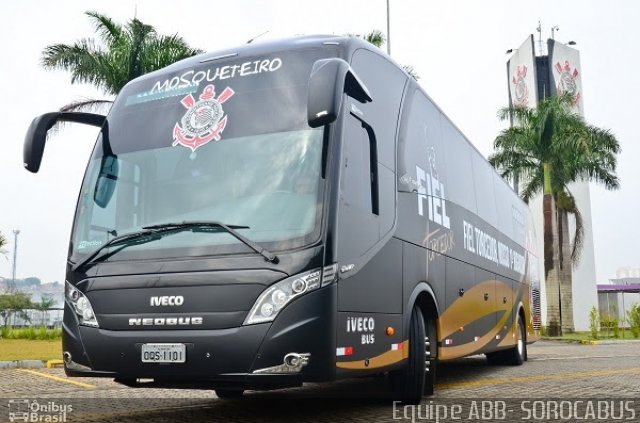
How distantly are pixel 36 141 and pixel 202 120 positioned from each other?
1716mm

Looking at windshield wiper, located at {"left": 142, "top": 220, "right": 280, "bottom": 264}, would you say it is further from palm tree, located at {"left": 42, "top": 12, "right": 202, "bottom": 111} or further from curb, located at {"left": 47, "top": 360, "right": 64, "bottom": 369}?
palm tree, located at {"left": 42, "top": 12, "right": 202, "bottom": 111}

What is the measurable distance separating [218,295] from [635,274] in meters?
110

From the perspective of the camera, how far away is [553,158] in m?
34.1

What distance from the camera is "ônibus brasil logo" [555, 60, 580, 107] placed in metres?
57.1

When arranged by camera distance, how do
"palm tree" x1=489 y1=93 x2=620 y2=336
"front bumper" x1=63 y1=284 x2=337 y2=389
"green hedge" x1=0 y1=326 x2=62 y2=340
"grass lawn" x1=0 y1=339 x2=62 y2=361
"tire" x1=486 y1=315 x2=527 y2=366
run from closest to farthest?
1. "front bumper" x1=63 y1=284 x2=337 y2=389
2. "tire" x1=486 y1=315 x2=527 y2=366
3. "grass lawn" x1=0 y1=339 x2=62 y2=361
4. "green hedge" x1=0 y1=326 x2=62 y2=340
5. "palm tree" x1=489 y1=93 x2=620 y2=336

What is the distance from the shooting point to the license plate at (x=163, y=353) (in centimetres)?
568

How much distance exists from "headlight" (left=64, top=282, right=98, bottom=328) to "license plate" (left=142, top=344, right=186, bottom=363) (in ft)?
1.92

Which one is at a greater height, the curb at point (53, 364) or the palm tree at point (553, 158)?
the palm tree at point (553, 158)

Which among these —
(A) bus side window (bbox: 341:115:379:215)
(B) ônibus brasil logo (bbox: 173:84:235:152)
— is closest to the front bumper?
(A) bus side window (bbox: 341:115:379:215)

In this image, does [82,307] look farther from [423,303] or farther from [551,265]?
[551,265]

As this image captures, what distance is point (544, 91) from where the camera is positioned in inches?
2286

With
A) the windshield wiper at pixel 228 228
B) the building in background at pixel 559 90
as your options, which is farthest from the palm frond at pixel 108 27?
the building in background at pixel 559 90

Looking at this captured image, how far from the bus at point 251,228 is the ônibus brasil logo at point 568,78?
5341 centimetres

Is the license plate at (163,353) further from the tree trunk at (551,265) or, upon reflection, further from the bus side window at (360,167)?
the tree trunk at (551,265)
